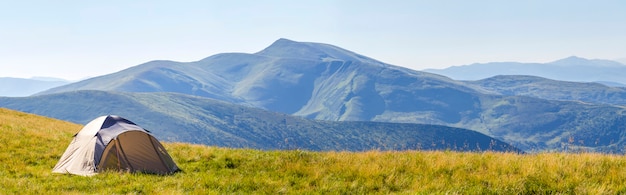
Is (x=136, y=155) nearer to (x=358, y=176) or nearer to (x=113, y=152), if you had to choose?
(x=113, y=152)

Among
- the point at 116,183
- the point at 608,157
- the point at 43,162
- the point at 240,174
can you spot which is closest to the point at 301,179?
the point at 240,174

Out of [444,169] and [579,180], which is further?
[444,169]

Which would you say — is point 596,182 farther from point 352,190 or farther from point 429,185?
point 352,190

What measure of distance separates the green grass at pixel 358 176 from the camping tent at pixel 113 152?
32.0 inches

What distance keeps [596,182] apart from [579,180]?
40 centimetres

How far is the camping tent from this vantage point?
16172 millimetres

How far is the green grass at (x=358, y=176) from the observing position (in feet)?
38.8

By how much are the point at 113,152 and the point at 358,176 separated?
946cm

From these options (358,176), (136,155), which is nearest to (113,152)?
(136,155)

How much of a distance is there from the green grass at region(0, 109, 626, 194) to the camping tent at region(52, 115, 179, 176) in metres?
0.81

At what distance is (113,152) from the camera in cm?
1650

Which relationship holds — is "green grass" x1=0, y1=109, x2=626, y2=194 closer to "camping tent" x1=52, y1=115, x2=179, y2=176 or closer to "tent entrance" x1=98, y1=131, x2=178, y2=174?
"camping tent" x1=52, y1=115, x2=179, y2=176

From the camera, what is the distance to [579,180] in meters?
11.7

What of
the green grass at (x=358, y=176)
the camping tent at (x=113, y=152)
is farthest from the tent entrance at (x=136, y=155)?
the green grass at (x=358, y=176)
